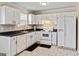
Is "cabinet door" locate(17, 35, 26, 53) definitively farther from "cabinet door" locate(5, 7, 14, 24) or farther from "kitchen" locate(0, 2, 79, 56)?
"cabinet door" locate(5, 7, 14, 24)

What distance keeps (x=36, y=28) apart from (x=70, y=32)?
73.7 inches

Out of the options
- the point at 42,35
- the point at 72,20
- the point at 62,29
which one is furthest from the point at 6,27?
the point at 72,20

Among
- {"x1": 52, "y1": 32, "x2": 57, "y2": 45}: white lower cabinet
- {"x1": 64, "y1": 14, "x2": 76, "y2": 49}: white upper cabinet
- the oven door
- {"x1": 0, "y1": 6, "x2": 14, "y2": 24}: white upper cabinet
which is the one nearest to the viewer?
{"x1": 0, "y1": 6, "x2": 14, "y2": 24}: white upper cabinet

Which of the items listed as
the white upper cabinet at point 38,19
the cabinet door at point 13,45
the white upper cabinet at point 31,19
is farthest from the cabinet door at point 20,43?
the white upper cabinet at point 38,19

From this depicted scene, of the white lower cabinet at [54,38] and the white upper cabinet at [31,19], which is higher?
the white upper cabinet at [31,19]

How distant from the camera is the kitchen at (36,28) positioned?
7.94ft

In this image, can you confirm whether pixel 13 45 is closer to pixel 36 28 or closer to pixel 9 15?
pixel 9 15

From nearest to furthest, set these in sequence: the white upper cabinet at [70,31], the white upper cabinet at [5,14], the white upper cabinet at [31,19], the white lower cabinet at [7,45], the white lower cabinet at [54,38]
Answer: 1. the white lower cabinet at [7,45]
2. the white upper cabinet at [5,14]
3. the white upper cabinet at [70,31]
4. the white lower cabinet at [54,38]
5. the white upper cabinet at [31,19]

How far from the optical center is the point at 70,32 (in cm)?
319

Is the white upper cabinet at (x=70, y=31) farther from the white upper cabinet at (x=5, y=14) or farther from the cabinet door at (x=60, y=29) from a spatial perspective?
the white upper cabinet at (x=5, y=14)

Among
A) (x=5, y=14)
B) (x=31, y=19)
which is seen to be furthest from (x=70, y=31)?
(x=5, y=14)

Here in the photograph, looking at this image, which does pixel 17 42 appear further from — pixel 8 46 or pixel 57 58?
pixel 57 58

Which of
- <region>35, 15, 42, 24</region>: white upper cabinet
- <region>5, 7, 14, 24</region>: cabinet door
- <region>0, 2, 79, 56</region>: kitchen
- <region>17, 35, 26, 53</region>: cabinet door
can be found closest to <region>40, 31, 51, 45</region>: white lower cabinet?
<region>0, 2, 79, 56</region>: kitchen

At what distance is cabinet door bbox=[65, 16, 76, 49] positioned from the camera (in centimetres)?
311
